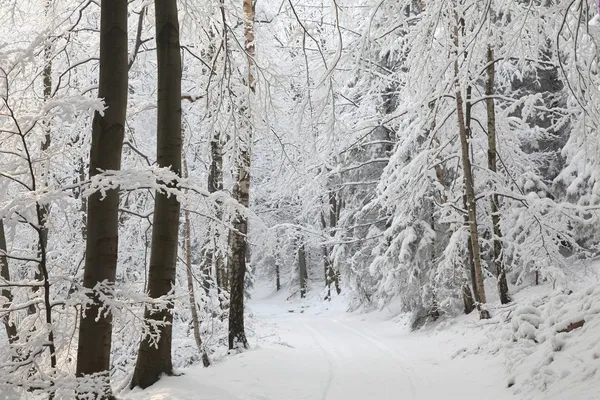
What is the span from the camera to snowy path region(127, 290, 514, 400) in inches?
226

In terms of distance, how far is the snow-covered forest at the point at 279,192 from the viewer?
3.48 m

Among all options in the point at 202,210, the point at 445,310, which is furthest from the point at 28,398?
the point at 445,310

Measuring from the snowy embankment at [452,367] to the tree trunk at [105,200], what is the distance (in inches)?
64.8

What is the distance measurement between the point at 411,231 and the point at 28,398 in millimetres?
11279

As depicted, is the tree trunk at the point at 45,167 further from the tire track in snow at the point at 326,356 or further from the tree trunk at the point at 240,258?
the tire track in snow at the point at 326,356

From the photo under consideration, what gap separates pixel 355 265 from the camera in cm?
1703

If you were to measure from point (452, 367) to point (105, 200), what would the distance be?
7086mm

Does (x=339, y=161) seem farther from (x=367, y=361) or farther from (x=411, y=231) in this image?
(x=367, y=361)

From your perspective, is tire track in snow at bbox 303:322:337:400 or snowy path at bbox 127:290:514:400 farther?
tire track in snow at bbox 303:322:337:400

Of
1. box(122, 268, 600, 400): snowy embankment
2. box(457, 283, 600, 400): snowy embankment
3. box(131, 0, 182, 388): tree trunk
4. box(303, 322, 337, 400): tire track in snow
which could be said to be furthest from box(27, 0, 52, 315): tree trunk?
box(457, 283, 600, 400): snowy embankment

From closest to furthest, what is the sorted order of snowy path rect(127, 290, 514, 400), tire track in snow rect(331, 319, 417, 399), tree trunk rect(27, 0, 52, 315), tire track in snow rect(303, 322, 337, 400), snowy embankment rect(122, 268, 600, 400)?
1. tree trunk rect(27, 0, 52, 315)
2. snowy embankment rect(122, 268, 600, 400)
3. snowy path rect(127, 290, 514, 400)
4. tire track in snow rect(303, 322, 337, 400)
5. tire track in snow rect(331, 319, 417, 399)

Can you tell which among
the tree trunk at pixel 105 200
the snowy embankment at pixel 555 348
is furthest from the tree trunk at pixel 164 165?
the snowy embankment at pixel 555 348

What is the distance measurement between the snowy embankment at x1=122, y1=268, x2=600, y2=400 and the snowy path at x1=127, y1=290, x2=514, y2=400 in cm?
1

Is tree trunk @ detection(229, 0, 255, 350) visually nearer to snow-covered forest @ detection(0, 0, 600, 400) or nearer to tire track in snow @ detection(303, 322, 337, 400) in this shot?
snow-covered forest @ detection(0, 0, 600, 400)
